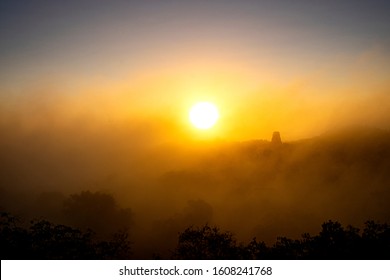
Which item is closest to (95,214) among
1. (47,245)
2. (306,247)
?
(47,245)

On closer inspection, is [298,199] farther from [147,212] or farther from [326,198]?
[147,212]

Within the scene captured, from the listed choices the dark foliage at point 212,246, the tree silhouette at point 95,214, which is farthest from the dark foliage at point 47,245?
the tree silhouette at point 95,214

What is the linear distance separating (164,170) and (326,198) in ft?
293

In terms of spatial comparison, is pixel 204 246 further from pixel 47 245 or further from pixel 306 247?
pixel 47 245

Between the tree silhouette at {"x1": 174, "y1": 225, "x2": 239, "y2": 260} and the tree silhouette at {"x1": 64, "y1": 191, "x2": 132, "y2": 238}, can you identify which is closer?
the tree silhouette at {"x1": 174, "y1": 225, "x2": 239, "y2": 260}

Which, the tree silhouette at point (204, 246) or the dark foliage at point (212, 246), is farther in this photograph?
the tree silhouette at point (204, 246)

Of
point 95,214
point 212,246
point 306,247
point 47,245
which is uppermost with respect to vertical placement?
point 95,214

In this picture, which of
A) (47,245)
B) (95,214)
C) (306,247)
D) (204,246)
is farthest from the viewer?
(95,214)

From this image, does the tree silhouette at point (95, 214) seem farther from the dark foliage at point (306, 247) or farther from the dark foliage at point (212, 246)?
the dark foliage at point (306, 247)

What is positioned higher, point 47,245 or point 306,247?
point 47,245

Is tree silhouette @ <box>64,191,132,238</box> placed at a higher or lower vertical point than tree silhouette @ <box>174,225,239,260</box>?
higher

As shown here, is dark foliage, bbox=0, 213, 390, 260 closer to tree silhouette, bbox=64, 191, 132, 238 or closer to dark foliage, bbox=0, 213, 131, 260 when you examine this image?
dark foliage, bbox=0, 213, 131, 260

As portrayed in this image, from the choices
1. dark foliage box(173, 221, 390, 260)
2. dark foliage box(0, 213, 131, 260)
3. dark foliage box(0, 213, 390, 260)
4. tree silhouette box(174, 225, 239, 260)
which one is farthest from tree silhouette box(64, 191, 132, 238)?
dark foliage box(173, 221, 390, 260)

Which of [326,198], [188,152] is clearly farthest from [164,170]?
[326,198]
